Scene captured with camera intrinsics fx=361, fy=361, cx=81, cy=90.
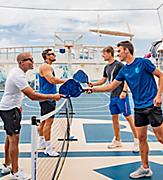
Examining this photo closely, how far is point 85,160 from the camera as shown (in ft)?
15.8

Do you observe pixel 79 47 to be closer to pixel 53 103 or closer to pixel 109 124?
pixel 109 124

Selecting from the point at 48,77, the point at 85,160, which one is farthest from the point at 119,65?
the point at 85,160

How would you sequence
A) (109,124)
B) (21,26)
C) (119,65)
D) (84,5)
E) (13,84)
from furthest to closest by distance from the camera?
(21,26) < (84,5) < (109,124) < (119,65) < (13,84)

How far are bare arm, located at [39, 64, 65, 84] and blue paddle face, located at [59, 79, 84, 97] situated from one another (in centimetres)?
59

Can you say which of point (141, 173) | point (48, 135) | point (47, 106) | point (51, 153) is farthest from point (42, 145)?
point (141, 173)

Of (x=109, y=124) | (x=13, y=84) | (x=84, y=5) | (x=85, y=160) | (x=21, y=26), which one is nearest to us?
(x=13, y=84)

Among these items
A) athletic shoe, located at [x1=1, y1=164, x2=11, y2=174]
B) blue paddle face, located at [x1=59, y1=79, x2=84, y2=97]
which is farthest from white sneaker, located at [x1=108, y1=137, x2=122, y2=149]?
athletic shoe, located at [x1=1, y1=164, x2=11, y2=174]

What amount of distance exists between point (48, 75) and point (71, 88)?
2.56 ft

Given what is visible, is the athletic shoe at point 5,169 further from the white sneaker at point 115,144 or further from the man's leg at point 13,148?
the white sneaker at point 115,144

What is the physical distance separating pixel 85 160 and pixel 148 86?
1498 millimetres

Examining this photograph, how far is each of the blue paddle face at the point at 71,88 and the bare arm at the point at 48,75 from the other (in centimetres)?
59

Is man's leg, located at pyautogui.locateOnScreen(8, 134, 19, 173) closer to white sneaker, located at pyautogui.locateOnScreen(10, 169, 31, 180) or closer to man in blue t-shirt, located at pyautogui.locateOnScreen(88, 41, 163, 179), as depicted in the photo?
white sneaker, located at pyautogui.locateOnScreen(10, 169, 31, 180)

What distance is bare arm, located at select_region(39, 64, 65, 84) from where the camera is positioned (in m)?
4.79

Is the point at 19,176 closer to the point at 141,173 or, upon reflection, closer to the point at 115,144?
the point at 141,173
